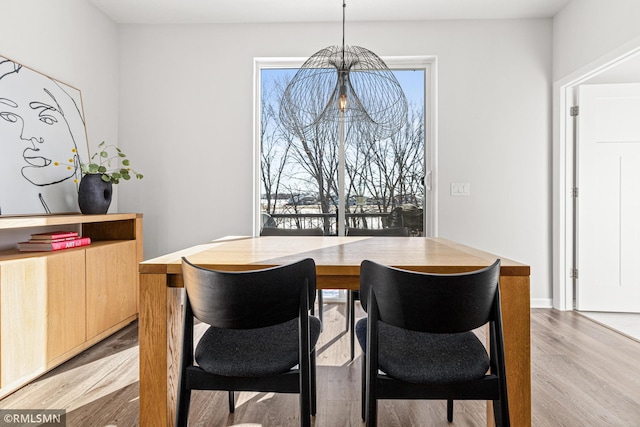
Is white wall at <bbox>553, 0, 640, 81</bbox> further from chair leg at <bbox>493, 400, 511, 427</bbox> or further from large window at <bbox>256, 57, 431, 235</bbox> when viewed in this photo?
chair leg at <bbox>493, 400, 511, 427</bbox>

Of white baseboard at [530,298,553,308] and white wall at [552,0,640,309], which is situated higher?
white wall at [552,0,640,309]

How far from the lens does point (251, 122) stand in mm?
3453

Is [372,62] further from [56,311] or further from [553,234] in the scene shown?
[553,234]

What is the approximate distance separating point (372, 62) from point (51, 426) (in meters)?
2.20

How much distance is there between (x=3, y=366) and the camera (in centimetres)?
176

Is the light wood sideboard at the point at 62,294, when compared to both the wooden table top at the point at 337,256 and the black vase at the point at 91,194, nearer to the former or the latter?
the black vase at the point at 91,194

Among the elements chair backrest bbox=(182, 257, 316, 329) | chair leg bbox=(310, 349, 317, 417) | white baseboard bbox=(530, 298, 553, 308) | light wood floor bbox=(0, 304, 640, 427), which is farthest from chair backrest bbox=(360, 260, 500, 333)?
white baseboard bbox=(530, 298, 553, 308)

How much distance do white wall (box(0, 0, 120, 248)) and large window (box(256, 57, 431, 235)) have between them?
1.32 metres

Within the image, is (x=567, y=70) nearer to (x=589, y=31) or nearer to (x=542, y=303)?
(x=589, y=31)

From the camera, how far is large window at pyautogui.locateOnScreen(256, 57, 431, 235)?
3.55 m

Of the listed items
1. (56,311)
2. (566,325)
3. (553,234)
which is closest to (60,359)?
(56,311)

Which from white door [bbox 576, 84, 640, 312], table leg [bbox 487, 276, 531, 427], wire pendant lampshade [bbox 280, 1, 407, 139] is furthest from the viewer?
white door [bbox 576, 84, 640, 312]

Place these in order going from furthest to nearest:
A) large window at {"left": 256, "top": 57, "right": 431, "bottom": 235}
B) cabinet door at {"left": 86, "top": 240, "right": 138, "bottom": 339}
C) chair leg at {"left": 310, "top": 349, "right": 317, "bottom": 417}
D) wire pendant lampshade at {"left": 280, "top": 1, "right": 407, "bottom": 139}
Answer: large window at {"left": 256, "top": 57, "right": 431, "bottom": 235}, cabinet door at {"left": 86, "top": 240, "right": 138, "bottom": 339}, wire pendant lampshade at {"left": 280, "top": 1, "right": 407, "bottom": 139}, chair leg at {"left": 310, "top": 349, "right": 317, "bottom": 417}

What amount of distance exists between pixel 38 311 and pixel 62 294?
0.19 meters
